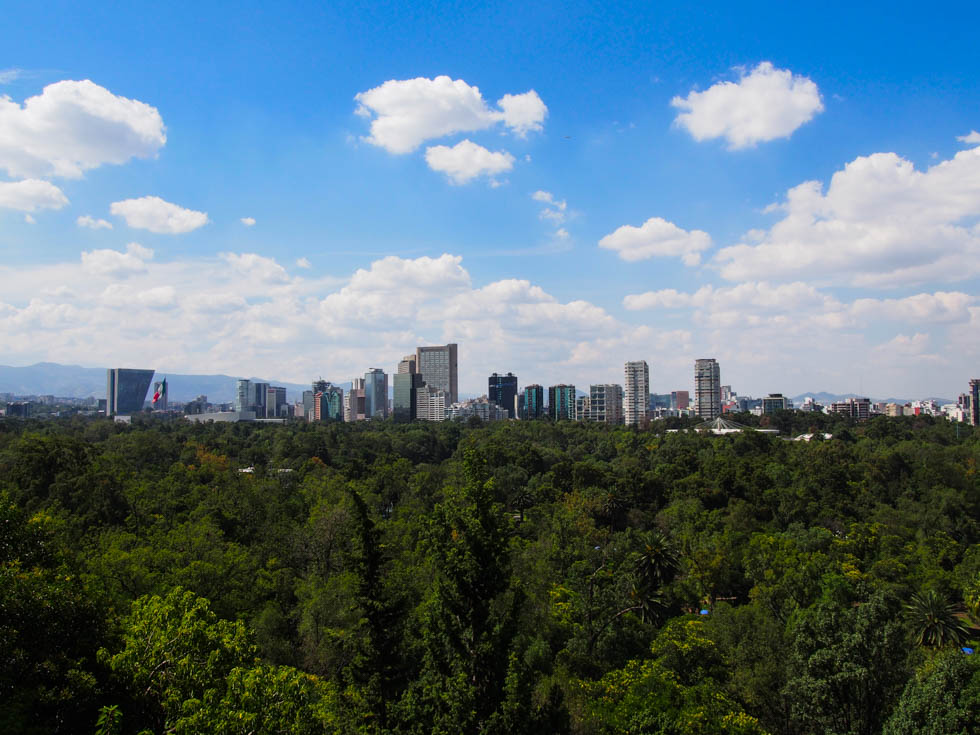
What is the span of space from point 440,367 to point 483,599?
17851 centimetres

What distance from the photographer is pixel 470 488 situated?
1250 cm

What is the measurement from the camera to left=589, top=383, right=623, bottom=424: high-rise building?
132 metres

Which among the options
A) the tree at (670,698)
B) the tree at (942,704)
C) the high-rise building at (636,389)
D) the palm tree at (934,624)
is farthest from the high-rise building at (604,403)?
the tree at (942,704)

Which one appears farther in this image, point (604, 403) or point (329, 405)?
point (329, 405)

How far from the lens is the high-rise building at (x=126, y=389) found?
170 meters

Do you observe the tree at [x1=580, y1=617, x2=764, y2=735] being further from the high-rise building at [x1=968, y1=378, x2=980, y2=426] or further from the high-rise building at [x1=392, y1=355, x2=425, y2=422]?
the high-rise building at [x1=392, y1=355, x2=425, y2=422]

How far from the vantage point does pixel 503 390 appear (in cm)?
17350

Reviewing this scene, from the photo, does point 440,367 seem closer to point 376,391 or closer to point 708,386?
point 376,391

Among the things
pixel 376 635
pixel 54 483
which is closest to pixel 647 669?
pixel 376 635

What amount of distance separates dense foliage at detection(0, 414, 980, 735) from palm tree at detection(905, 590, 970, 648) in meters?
0.07

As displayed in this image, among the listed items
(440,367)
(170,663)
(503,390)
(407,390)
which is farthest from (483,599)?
(440,367)

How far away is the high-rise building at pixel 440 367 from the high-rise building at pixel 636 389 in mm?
69800

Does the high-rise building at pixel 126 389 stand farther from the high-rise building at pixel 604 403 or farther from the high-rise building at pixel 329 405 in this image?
the high-rise building at pixel 604 403

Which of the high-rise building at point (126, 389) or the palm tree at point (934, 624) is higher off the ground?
the high-rise building at point (126, 389)
